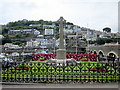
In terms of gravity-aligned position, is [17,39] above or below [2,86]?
above

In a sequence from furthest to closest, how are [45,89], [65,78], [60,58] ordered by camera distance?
[60,58], [65,78], [45,89]

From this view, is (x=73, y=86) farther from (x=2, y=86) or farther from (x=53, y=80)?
(x=2, y=86)

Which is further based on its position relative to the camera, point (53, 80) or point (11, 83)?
point (53, 80)

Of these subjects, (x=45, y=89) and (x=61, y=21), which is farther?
(x=61, y=21)

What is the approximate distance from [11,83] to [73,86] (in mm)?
3870

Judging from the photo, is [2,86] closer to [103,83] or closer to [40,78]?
[40,78]

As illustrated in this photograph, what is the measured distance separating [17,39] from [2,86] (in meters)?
114

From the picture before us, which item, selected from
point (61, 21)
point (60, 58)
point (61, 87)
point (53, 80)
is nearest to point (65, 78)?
point (53, 80)

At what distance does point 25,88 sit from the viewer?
8.99 metres

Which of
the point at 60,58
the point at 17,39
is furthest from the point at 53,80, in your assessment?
the point at 17,39

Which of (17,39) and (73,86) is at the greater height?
(17,39)

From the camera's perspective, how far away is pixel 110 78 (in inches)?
424

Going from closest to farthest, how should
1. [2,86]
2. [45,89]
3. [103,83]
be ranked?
1. [45,89]
2. [2,86]
3. [103,83]

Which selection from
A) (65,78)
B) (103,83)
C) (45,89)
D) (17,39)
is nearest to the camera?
(45,89)
